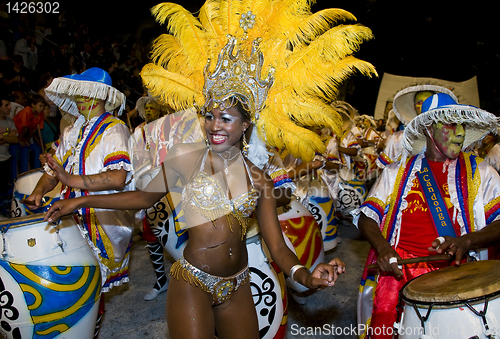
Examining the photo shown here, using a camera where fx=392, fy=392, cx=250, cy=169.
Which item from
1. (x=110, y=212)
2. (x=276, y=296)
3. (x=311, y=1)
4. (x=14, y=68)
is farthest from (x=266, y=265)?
(x=14, y=68)

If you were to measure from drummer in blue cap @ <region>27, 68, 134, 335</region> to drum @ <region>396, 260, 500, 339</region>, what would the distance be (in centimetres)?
209

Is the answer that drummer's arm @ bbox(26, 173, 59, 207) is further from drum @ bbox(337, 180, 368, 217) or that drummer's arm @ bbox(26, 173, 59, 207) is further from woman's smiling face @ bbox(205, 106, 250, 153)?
drum @ bbox(337, 180, 368, 217)

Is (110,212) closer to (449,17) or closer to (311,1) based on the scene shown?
(311,1)

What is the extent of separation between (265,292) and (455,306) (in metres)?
1.16

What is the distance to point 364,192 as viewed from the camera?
6609 millimetres

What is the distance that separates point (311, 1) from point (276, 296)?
1876mm

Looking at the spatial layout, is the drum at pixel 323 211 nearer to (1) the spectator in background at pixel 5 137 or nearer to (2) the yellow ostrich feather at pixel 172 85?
(2) the yellow ostrich feather at pixel 172 85

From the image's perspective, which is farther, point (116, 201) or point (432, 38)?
point (432, 38)

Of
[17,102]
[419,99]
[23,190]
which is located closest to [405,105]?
[419,99]

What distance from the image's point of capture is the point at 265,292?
259cm

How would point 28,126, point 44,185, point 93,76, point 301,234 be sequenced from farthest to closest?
point 28,126
point 301,234
point 93,76
point 44,185

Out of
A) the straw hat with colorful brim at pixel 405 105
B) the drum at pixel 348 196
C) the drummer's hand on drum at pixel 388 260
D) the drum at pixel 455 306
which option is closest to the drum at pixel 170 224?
the drummer's hand on drum at pixel 388 260

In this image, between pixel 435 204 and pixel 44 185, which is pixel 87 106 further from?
pixel 435 204

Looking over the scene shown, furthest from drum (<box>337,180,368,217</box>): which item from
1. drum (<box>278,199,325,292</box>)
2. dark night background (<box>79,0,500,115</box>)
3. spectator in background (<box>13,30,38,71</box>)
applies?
spectator in background (<box>13,30,38,71</box>)
